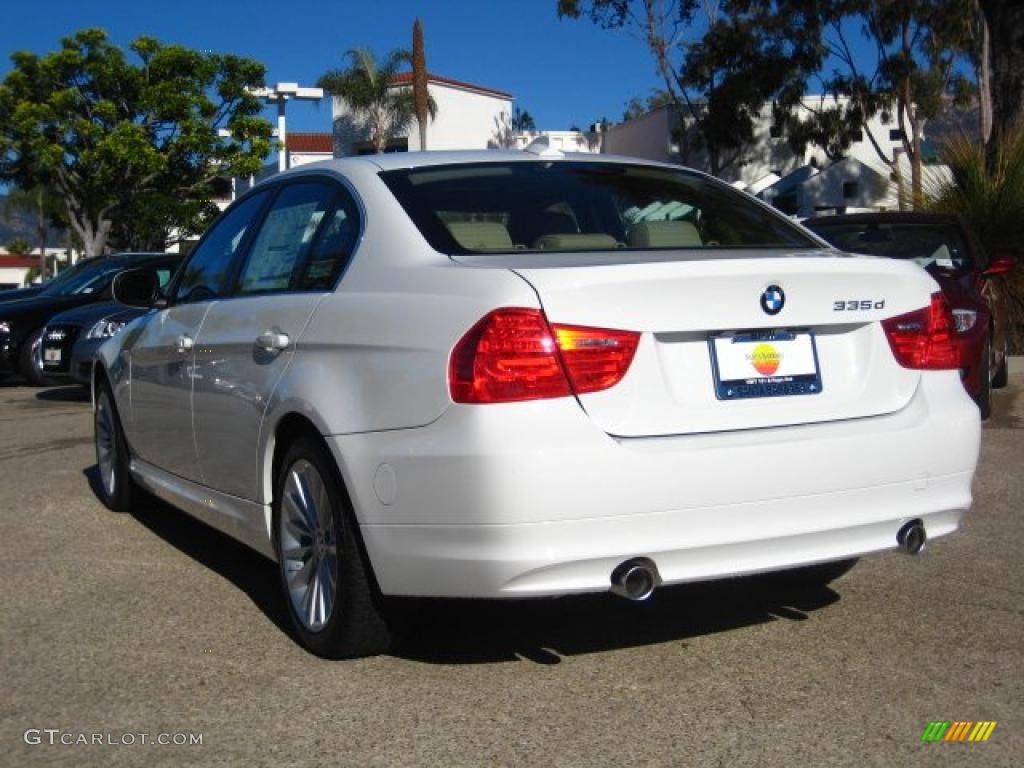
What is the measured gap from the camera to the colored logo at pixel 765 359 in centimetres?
368

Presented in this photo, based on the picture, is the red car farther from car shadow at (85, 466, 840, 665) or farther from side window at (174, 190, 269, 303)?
side window at (174, 190, 269, 303)

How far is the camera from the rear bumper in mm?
3412

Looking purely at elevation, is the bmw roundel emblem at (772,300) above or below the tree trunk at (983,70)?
below

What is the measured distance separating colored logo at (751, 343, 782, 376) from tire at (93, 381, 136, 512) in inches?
148

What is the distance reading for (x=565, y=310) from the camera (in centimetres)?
348

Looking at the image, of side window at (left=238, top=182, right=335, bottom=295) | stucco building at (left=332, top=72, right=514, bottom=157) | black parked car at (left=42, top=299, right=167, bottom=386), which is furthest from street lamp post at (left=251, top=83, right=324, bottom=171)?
side window at (left=238, top=182, right=335, bottom=295)

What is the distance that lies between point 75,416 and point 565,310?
8.93m

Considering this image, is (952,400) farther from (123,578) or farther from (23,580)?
(23,580)

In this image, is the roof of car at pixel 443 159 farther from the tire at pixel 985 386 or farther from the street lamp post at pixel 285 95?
the street lamp post at pixel 285 95

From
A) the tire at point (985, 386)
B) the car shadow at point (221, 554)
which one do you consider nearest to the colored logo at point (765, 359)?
the car shadow at point (221, 554)

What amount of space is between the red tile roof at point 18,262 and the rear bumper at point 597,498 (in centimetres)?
11223

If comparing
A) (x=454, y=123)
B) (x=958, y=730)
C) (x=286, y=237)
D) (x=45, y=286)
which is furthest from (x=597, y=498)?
(x=454, y=123)

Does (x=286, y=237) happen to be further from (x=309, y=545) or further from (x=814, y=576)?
(x=814, y=576)

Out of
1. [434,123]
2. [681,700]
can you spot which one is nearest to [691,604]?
[681,700]
